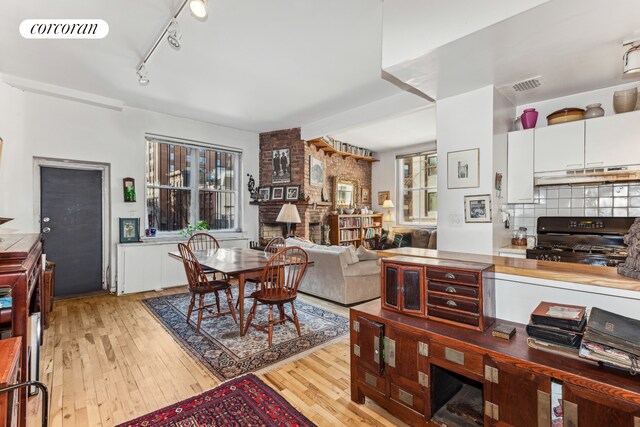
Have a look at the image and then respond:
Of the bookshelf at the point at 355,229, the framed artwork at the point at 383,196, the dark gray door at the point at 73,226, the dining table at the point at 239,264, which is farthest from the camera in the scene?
the framed artwork at the point at 383,196

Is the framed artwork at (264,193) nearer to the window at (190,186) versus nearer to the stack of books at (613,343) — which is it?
the window at (190,186)

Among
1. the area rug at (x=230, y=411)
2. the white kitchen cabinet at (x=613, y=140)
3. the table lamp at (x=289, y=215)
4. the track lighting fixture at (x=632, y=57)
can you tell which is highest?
the track lighting fixture at (x=632, y=57)

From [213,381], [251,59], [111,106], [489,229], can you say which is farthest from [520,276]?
[111,106]

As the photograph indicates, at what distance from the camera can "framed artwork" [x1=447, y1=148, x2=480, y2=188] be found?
9.79 ft

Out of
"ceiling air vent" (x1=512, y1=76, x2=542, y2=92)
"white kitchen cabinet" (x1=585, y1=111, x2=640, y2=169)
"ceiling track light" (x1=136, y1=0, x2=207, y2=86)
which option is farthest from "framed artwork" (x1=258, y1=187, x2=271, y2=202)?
"white kitchen cabinet" (x1=585, y1=111, x2=640, y2=169)

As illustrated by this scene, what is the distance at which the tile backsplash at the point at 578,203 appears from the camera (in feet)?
9.62

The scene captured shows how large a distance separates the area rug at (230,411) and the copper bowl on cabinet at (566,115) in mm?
3557

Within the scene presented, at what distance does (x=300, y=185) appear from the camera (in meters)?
5.77

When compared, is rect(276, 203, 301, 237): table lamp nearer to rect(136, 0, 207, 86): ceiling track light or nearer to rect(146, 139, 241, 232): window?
rect(146, 139, 241, 232): window

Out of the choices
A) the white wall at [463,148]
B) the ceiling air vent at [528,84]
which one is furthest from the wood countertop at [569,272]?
the ceiling air vent at [528,84]

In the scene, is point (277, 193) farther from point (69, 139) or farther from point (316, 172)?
point (69, 139)

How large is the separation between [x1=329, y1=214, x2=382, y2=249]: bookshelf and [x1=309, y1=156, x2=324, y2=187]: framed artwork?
3.01 feet

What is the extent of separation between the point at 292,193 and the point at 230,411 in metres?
4.28

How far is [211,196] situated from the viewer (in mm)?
5855
